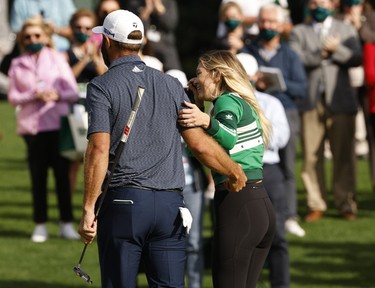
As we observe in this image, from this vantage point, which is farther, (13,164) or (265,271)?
(13,164)

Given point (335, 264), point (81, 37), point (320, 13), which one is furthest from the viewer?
point (320, 13)

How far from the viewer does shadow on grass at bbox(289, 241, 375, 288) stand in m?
11.6

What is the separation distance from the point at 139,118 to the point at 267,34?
632 centimetres

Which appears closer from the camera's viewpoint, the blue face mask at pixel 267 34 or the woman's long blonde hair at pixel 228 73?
the woman's long blonde hair at pixel 228 73

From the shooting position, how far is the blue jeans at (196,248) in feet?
33.7

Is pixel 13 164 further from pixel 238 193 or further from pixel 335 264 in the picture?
pixel 238 193

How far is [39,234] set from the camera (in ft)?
44.4

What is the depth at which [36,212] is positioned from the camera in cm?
1362

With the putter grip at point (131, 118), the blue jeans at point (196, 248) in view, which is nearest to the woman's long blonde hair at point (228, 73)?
the putter grip at point (131, 118)

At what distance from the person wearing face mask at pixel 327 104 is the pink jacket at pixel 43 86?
9.17 ft

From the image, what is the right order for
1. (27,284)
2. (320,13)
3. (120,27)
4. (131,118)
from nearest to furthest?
1. (131,118)
2. (120,27)
3. (27,284)
4. (320,13)

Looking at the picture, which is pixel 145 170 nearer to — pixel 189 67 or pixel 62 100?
pixel 62 100

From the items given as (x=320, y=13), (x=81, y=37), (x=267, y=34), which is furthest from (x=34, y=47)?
(x=320, y=13)

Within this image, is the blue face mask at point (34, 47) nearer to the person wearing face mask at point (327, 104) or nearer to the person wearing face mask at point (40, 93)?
the person wearing face mask at point (40, 93)
